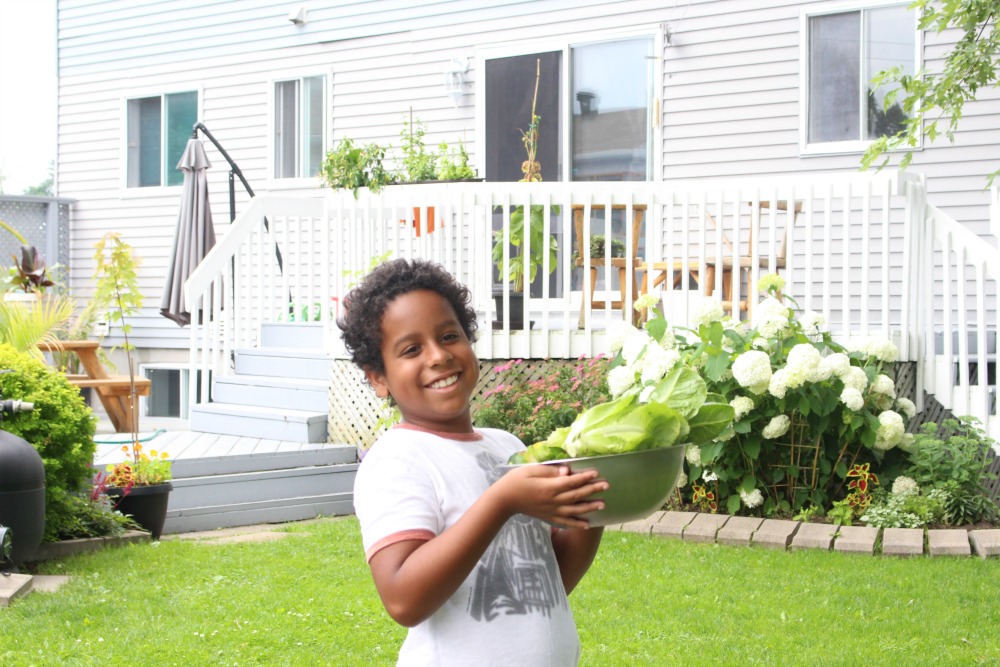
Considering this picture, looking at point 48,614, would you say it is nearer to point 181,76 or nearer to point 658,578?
point 658,578

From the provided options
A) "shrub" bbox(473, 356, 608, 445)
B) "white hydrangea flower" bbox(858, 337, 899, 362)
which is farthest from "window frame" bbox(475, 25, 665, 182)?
"white hydrangea flower" bbox(858, 337, 899, 362)

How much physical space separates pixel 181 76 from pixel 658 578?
10.5 meters

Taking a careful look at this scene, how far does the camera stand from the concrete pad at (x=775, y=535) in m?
5.22

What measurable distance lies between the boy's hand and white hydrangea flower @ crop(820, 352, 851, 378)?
461 cm

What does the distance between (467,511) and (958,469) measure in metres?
4.83

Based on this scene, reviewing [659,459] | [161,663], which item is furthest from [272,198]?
[659,459]

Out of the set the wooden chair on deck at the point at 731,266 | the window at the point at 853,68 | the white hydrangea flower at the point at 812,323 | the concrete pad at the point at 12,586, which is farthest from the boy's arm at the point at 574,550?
the window at the point at 853,68

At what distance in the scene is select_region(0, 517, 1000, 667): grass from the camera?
12.1ft

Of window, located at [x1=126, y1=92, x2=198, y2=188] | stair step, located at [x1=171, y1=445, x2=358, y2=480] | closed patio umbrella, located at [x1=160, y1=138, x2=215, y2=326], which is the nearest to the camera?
stair step, located at [x1=171, y1=445, x2=358, y2=480]

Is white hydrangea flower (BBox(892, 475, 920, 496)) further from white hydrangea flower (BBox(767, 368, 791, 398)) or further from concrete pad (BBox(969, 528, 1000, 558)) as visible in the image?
white hydrangea flower (BBox(767, 368, 791, 398))

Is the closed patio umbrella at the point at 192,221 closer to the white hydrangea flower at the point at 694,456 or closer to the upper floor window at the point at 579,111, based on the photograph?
the upper floor window at the point at 579,111

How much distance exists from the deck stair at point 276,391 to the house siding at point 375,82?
294 cm

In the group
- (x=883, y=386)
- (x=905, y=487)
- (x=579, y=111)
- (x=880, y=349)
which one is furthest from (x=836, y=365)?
(x=579, y=111)

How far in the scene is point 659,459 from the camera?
4.94ft
